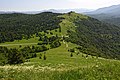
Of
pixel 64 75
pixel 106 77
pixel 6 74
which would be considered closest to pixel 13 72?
pixel 6 74

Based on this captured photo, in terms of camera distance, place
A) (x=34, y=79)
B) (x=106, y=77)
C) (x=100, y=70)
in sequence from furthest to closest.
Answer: (x=100, y=70), (x=106, y=77), (x=34, y=79)

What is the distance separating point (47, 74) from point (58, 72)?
1168mm

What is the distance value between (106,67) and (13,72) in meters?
8.40

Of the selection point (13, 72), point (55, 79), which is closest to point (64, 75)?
point (55, 79)

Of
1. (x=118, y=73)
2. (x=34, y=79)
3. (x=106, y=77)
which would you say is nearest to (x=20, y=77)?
(x=34, y=79)

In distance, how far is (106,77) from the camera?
21.2 m

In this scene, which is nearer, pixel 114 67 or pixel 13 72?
pixel 13 72

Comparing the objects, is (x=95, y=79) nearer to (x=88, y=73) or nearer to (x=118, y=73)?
(x=88, y=73)

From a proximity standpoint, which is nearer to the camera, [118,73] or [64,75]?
[64,75]

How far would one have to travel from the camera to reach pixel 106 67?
23.5 metres

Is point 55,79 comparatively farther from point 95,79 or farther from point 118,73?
point 118,73

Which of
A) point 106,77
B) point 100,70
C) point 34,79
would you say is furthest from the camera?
point 100,70

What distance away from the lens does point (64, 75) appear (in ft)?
68.6

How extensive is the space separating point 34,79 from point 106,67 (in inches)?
288
